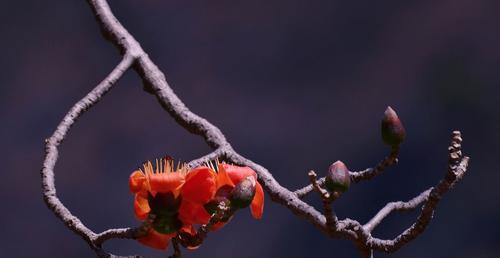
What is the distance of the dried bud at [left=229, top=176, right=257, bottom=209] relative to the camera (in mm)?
1113

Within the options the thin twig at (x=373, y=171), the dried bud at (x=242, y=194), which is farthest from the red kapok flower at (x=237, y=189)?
the thin twig at (x=373, y=171)

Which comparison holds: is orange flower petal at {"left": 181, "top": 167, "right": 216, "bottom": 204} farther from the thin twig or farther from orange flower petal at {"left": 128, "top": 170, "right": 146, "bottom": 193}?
the thin twig

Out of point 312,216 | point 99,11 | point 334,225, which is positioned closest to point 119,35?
point 99,11

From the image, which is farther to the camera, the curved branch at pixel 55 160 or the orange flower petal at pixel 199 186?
the curved branch at pixel 55 160

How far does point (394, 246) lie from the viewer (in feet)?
4.07

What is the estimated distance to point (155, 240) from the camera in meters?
1.18

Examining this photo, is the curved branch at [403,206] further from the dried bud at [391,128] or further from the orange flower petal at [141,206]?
the orange flower petal at [141,206]

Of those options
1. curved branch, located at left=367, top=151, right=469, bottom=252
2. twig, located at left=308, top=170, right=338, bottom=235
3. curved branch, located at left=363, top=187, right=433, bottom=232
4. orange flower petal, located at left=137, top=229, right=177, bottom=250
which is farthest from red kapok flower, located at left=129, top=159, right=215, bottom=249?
curved branch, located at left=363, top=187, right=433, bottom=232

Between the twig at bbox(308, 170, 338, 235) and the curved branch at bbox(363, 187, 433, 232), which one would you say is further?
the curved branch at bbox(363, 187, 433, 232)

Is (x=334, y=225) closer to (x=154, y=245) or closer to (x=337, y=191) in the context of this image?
(x=337, y=191)

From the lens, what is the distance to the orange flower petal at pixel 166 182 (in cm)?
114

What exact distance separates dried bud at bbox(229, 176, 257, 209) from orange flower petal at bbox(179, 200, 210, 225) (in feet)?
0.23

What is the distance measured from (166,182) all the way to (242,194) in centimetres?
10

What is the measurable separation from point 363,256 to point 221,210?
238 millimetres
